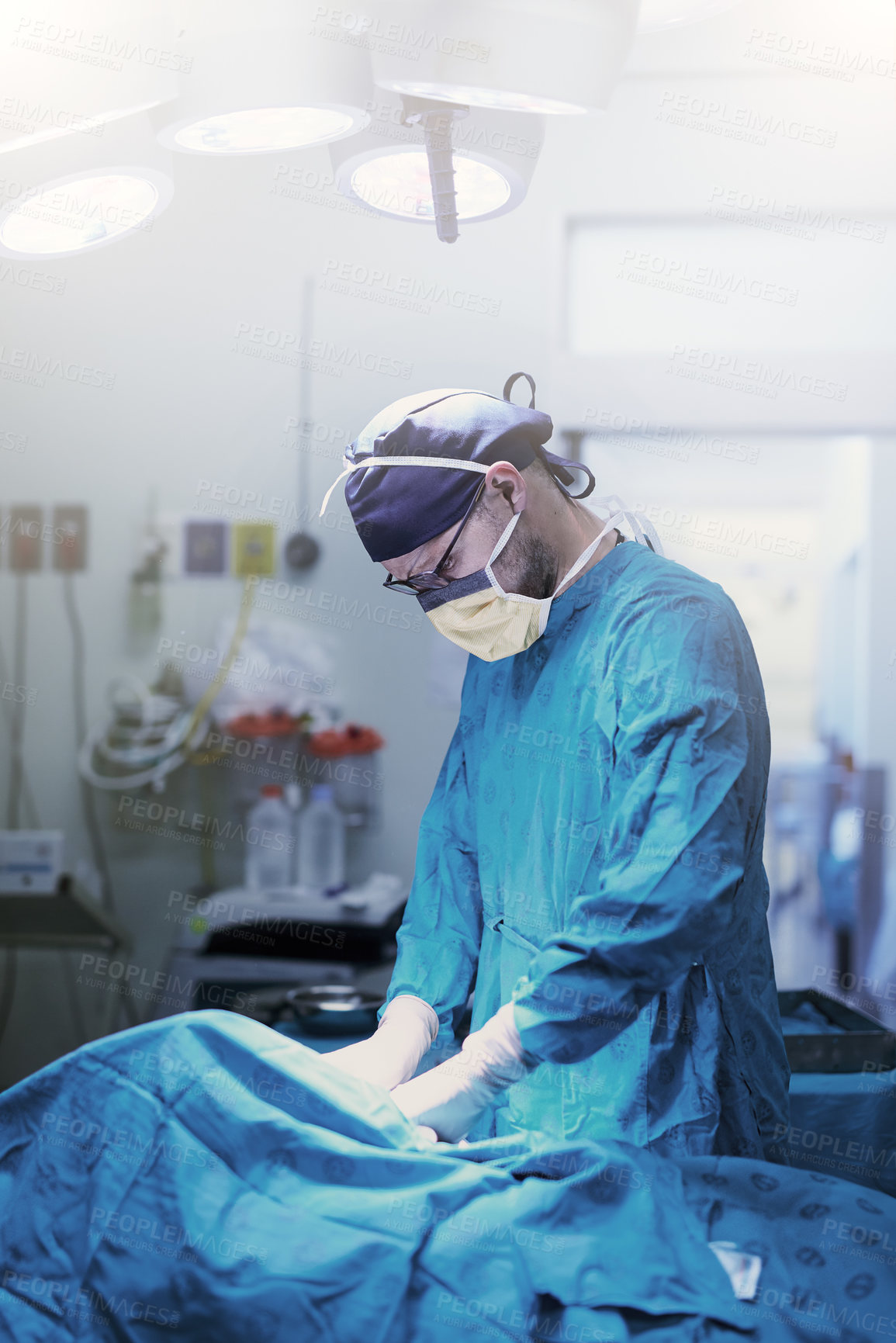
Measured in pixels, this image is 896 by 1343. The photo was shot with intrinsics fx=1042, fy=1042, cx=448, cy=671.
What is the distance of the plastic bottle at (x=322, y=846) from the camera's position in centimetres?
243

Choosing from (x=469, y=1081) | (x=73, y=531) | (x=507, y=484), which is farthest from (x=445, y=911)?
(x=73, y=531)

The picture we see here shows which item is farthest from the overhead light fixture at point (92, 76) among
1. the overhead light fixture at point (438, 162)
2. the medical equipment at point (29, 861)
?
the medical equipment at point (29, 861)

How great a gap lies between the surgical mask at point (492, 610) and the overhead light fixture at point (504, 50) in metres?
0.42

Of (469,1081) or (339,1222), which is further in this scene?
(469,1081)

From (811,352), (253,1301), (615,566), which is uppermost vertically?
(811,352)

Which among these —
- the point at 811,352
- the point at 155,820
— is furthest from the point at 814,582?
the point at 155,820

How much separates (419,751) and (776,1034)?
4.55 feet

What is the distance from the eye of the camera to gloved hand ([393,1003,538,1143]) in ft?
3.37

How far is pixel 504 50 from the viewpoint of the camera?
999 millimetres

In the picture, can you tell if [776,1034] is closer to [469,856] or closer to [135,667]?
[469,856]

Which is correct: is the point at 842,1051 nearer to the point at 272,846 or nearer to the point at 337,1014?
the point at 337,1014

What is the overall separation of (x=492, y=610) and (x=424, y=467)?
0.61ft

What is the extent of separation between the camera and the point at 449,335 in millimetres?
2383

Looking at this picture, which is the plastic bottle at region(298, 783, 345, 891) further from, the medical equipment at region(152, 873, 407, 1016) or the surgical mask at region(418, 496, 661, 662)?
the surgical mask at region(418, 496, 661, 662)
